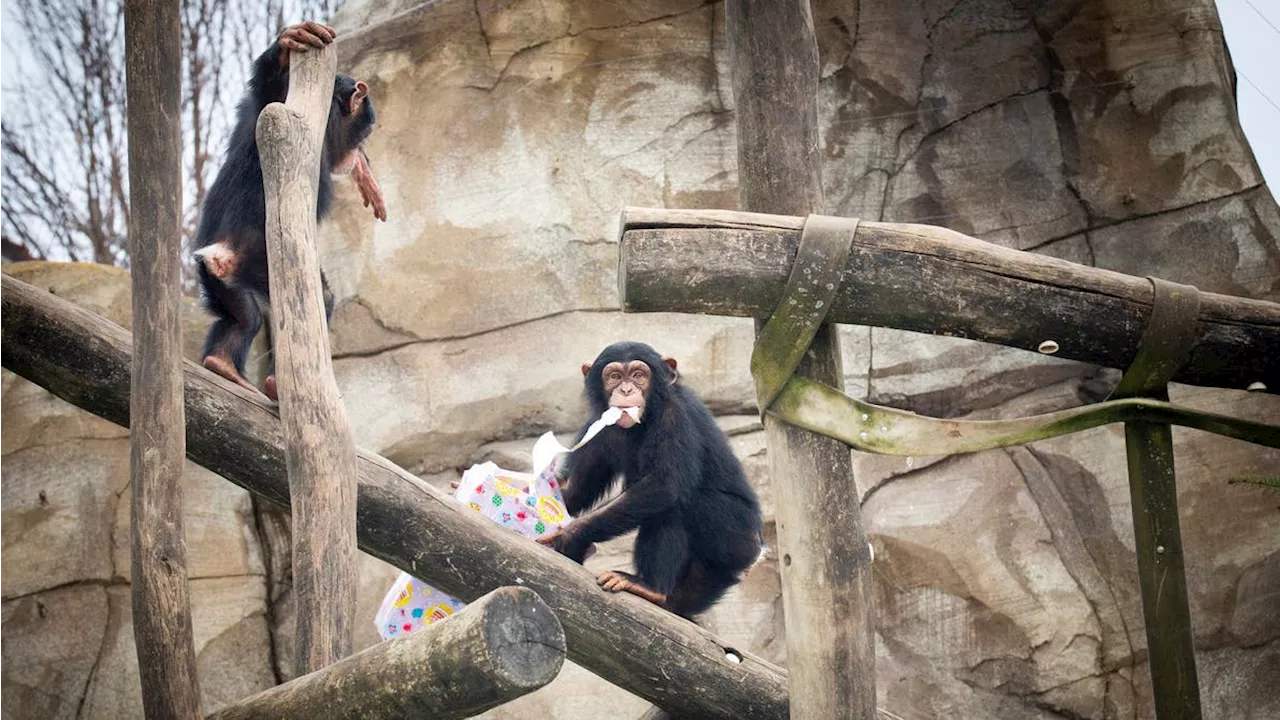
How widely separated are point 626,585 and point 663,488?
623 millimetres

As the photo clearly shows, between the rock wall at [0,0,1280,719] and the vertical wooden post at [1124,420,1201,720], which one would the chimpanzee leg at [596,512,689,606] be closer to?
the vertical wooden post at [1124,420,1201,720]

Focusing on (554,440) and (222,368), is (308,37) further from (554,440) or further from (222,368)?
(554,440)

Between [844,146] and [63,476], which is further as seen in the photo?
[844,146]

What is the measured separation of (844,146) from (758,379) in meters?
4.13

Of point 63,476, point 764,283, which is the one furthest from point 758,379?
point 63,476

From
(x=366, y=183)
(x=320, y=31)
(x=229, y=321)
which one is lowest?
(x=229, y=321)

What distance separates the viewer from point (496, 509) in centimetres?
452

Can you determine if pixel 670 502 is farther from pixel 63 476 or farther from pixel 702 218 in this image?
pixel 63 476

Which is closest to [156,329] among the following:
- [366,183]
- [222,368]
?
[222,368]

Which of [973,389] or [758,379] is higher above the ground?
[758,379]

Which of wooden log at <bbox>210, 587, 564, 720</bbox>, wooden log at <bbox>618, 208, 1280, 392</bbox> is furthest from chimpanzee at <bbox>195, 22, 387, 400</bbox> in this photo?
wooden log at <bbox>210, 587, 564, 720</bbox>

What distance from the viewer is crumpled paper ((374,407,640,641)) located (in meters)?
4.39

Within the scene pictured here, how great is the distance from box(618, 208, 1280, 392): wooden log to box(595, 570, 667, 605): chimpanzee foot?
3.89 ft

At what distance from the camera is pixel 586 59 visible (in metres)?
7.54
